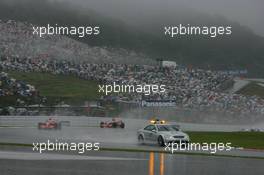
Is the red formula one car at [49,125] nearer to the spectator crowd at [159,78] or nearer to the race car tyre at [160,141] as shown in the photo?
the spectator crowd at [159,78]

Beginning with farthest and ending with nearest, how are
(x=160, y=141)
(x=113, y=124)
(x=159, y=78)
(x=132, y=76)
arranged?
(x=159, y=78) → (x=132, y=76) → (x=113, y=124) → (x=160, y=141)

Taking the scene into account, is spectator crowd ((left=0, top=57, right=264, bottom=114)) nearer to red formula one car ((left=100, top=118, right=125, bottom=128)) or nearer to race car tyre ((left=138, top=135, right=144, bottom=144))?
red formula one car ((left=100, top=118, right=125, bottom=128))

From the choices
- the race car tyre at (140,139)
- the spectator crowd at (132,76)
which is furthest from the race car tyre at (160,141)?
the spectator crowd at (132,76)

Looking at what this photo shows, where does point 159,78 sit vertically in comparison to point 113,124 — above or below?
above

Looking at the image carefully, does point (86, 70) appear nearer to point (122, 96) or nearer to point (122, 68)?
point (122, 68)

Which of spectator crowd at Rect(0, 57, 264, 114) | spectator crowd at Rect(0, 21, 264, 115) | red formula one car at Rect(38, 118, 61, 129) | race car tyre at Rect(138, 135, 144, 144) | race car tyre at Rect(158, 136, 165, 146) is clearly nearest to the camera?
race car tyre at Rect(158, 136, 165, 146)

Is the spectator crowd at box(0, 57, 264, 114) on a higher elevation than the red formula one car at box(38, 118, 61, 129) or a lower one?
higher

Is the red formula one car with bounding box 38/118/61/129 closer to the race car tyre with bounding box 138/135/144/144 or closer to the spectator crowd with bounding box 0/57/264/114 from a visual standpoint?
the race car tyre with bounding box 138/135/144/144

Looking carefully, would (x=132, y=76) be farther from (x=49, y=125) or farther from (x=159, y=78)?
(x=49, y=125)

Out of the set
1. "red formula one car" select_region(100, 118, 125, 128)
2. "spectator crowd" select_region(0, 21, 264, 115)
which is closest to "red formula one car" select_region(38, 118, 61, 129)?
"red formula one car" select_region(100, 118, 125, 128)

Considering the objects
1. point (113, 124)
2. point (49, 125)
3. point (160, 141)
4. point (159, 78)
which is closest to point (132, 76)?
point (159, 78)

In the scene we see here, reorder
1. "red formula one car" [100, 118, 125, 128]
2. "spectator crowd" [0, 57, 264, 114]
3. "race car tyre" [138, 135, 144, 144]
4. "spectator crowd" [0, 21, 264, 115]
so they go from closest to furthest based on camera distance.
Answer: "race car tyre" [138, 135, 144, 144]
"red formula one car" [100, 118, 125, 128]
"spectator crowd" [0, 21, 264, 115]
"spectator crowd" [0, 57, 264, 114]

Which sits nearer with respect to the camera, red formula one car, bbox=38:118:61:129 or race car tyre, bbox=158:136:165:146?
race car tyre, bbox=158:136:165:146
